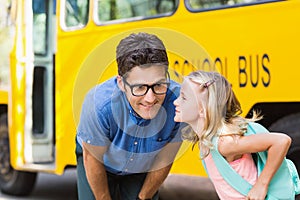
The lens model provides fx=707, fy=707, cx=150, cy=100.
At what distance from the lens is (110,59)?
17.6ft

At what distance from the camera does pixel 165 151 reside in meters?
3.53

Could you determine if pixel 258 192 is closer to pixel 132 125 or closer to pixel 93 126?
pixel 132 125

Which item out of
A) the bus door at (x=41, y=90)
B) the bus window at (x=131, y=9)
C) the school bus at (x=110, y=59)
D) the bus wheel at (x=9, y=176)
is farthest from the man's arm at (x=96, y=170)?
the bus wheel at (x=9, y=176)

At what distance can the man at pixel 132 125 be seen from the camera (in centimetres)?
309

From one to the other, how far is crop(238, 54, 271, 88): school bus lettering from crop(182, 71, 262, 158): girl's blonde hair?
2050 millimetres

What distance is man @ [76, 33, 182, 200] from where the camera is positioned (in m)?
3.09

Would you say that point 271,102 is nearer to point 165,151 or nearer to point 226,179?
point 165,151

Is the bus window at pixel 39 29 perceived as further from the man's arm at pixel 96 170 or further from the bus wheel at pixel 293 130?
the man's arm at pixel 96 170

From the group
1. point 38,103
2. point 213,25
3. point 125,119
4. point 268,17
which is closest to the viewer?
point 125,119

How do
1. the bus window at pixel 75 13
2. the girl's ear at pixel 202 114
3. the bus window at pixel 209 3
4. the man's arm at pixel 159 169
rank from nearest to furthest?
the girl's ear at pixel 202 114
the man's arm at pixel 159 169
the bus window at pixel 209 3
the bus window at pixel 75 13

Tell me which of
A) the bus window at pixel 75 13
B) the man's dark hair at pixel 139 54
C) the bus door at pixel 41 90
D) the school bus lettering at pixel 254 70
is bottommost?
the bus door at pixel 41 90

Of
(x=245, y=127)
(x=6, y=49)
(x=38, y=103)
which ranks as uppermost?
(x=245, y=127)

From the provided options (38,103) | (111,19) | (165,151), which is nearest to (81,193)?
(165,151)

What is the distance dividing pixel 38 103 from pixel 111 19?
1642 millimetres
